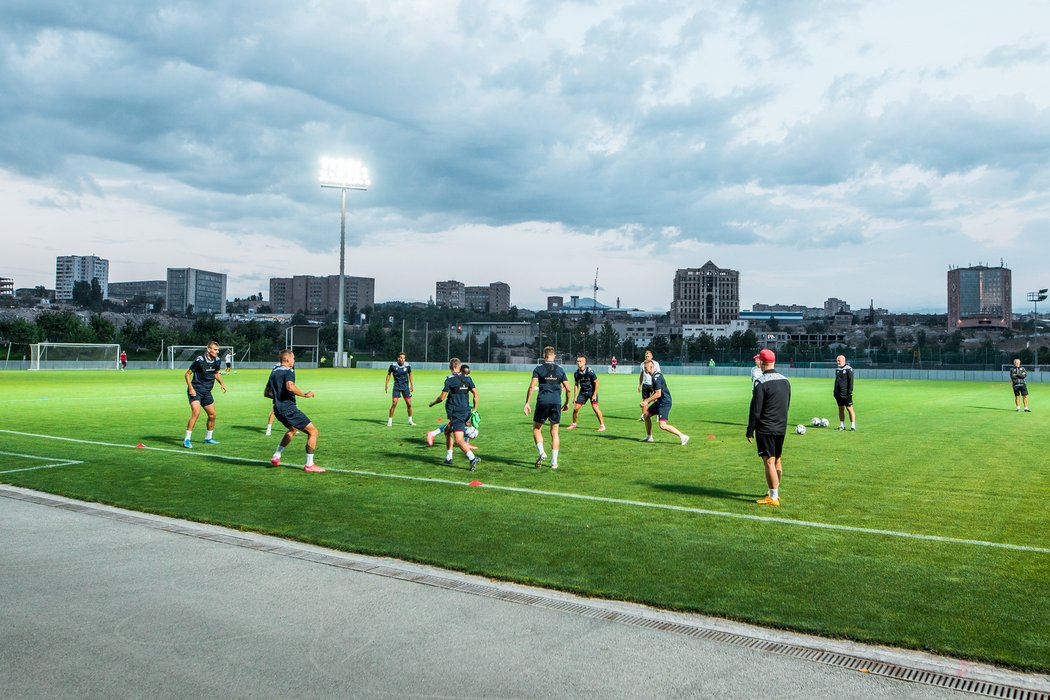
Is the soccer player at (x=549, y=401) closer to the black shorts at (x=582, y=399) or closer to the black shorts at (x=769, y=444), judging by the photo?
the black shorts at (x=769, y=444)

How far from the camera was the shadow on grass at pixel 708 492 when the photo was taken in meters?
10.8

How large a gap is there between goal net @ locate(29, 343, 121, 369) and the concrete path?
69936 millimetres

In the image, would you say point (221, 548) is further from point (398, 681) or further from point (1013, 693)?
point (1013, 693)

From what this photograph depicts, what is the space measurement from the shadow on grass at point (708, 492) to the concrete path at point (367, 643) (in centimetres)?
515

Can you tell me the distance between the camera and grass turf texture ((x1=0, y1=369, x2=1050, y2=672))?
6.24 meters

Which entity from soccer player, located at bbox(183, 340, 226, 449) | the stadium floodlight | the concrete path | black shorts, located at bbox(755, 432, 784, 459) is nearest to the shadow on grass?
black shorts, located at bbox(755, 432, 784, 459)

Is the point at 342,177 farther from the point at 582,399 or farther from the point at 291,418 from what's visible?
the point at 291,418

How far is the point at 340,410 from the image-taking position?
2611cm

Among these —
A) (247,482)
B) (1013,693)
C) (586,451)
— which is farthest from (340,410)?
(1013,693)

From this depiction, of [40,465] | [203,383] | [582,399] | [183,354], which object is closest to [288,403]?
[203,383]

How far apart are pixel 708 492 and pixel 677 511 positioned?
1624 millimetres

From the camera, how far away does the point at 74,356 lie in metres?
72.4

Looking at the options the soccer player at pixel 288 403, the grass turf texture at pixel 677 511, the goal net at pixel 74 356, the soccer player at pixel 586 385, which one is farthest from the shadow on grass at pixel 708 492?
the goal net at pixel 74 356

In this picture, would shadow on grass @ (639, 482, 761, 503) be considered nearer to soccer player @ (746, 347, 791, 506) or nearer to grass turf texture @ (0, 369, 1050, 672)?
grass turf texture @ (0, 369, 1050, 672)
